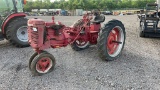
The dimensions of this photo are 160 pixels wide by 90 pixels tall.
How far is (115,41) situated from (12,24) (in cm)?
352

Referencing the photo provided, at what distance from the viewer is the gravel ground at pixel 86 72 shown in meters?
4.19

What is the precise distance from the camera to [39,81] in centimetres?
443

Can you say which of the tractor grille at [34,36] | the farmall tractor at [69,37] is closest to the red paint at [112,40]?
the farmall tractor at [69,37]

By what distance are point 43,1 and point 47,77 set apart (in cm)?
8648

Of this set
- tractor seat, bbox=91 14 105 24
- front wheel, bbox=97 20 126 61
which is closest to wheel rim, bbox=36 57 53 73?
front wheel, bbox=97 20 126 61

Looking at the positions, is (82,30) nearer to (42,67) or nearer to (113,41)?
(113,41)

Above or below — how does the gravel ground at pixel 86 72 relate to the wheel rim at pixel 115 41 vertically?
below

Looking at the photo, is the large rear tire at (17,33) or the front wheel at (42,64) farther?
the large rear tire at (17,33)

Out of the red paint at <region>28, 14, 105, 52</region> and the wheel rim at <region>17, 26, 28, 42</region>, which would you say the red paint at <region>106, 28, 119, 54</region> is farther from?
the wheel rim at <region>17, 26, 28, 42</region>

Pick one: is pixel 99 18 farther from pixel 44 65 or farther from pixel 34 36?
pixel 44 65

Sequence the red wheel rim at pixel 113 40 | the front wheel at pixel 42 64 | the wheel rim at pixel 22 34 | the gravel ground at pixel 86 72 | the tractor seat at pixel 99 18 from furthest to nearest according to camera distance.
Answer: the wheel rim at pixel 22 34 < the tractor seat at pixel 99 18 < the red wheel rim at pixel 113 40 < the front wheel at pixel 42 64 < the gravel ground at pixel 86 72

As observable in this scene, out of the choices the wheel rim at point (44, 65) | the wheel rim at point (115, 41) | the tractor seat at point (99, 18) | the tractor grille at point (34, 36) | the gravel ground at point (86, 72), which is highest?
the tractor seat at point (99, 18)

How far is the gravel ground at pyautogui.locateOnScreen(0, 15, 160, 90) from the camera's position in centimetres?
419

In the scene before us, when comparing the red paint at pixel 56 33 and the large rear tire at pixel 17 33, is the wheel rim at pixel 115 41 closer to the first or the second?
the red paint at pixel 56 33
